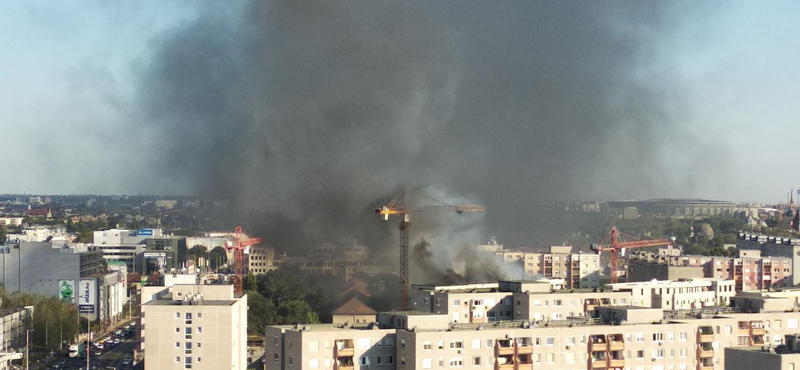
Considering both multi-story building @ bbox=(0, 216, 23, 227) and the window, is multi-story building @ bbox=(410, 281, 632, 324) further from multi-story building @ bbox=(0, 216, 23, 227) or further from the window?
multi-story building @ bbox=(0, 216, 23, 227)

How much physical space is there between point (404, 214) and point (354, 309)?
32.9 ft

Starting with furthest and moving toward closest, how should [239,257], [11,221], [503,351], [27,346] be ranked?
[11,221] < [239,257] < [27,346] < [503,351]

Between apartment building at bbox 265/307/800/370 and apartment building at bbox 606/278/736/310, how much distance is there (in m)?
5.55

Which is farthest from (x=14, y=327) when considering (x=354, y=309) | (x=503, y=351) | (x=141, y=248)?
(x=141, y=248)

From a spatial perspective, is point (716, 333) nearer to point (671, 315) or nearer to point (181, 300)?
point (671, 315)

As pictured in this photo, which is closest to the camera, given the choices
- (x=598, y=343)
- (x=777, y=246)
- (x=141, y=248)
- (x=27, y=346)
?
(x=598, y=343)

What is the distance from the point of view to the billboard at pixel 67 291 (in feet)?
114

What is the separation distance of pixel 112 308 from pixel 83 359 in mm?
9391

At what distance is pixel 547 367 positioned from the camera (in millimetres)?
15391

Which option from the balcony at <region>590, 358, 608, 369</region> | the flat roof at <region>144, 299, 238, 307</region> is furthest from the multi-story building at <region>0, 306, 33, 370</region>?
the balcony at <region>590, 358, 608, 369</region>

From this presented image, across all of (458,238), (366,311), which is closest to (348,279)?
Result: (458,238)

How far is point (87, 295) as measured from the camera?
114ft

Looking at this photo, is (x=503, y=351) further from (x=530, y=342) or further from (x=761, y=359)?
(x=761, y=359)

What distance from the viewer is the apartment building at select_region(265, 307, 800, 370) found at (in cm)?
1487
